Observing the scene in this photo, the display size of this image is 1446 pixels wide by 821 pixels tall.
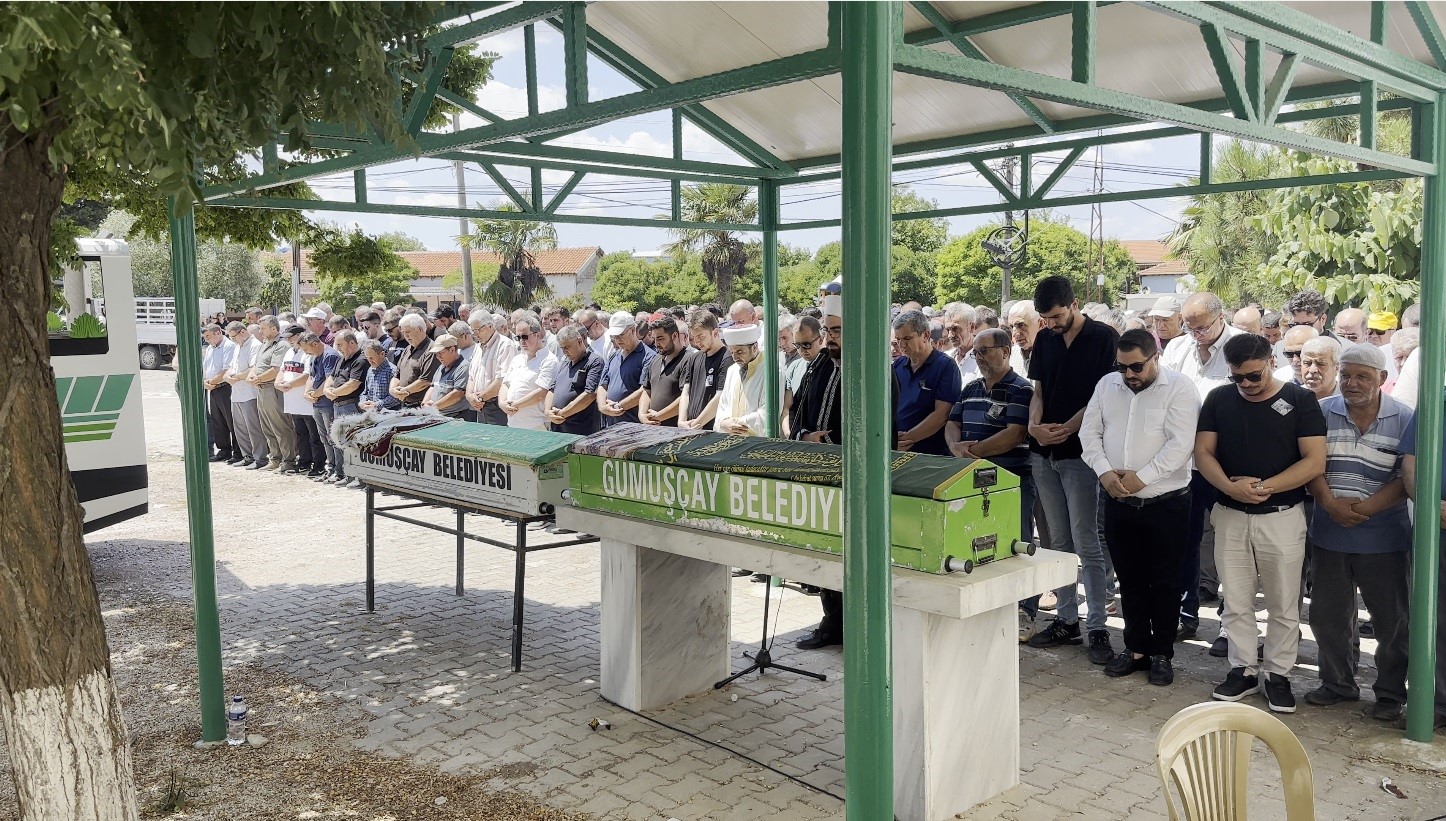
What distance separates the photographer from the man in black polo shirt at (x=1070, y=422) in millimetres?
6344

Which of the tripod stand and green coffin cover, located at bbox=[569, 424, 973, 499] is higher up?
green coffin cover, located at bbox=[569, 424, 973, 499]

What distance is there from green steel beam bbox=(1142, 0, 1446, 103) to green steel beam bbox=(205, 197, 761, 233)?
13.2 ft

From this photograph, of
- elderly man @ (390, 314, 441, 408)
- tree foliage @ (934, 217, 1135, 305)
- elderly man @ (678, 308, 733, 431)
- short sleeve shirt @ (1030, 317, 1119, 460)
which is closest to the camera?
short sleeve shirt @ (1030, 317, 1119, 460)

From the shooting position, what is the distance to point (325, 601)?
8.18 metres

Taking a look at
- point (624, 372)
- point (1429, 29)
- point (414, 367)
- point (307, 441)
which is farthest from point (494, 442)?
point (307, 441)

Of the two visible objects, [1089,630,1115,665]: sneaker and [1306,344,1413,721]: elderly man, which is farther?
[1089,630,1115,665]: sneaker

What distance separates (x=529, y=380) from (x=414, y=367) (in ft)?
6.43

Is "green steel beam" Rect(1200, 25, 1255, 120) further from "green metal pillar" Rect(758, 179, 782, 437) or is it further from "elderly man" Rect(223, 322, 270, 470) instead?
"elderly man" Rect(223, 322, 270, 470)

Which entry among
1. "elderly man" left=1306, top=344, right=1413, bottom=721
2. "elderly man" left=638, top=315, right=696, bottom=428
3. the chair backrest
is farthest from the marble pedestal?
"elderly man" left=638, top=315, right=696, bottom=428

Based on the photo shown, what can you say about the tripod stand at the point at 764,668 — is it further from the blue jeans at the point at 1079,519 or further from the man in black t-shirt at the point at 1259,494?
the man in black t-shirt at the point at 1259,494

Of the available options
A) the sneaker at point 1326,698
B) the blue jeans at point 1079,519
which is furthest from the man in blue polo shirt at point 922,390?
the sneaker at point 1326,698

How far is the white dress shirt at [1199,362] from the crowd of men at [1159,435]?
0.06 feet

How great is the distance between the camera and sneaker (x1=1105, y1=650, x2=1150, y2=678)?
19.8 ft

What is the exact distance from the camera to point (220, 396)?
1527cm
